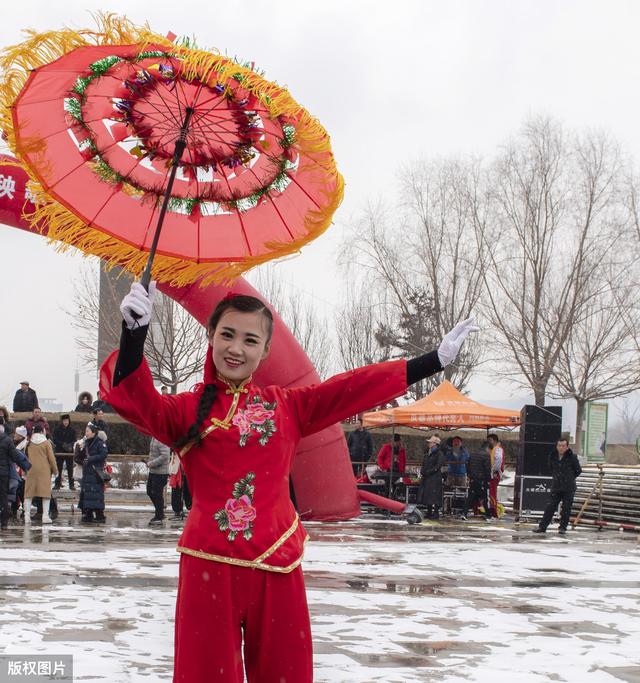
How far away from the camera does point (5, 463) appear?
44.1 ft

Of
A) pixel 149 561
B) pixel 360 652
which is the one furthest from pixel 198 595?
pixel 149 561

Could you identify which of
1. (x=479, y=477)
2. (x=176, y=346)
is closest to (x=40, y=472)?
(x=479, y=477)

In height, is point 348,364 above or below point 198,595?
Result: above

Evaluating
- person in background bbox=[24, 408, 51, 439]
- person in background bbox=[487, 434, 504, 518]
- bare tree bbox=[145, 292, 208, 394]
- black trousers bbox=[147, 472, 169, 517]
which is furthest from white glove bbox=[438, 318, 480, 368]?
bare tree bbox=[145, 292, 208, 394]

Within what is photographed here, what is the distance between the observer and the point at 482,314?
3173cm

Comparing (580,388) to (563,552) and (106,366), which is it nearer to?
(563,552)

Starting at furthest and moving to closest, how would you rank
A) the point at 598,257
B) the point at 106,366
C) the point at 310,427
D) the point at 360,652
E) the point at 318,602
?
the point at 598,257 < the point at 318,602 < the point at 360,652 < the point at 310,427 < the point at 106,366

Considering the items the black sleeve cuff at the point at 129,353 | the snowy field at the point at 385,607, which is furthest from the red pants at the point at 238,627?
the snowy field at the point at 385,607

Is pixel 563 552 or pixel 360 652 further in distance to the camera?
pixel 563 552

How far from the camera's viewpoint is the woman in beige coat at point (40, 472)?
1420 cm

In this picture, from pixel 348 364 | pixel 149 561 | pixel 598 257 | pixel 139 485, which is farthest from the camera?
pixel 348 364

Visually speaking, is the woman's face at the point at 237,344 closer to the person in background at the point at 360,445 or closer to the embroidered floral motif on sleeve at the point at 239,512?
the embroidered floral motif on sleeve at the point at 239,512

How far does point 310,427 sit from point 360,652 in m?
2.97

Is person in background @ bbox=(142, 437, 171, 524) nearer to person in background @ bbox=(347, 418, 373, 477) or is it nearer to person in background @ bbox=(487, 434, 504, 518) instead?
person in background @ bbox=(347, 418, 373, 477)
